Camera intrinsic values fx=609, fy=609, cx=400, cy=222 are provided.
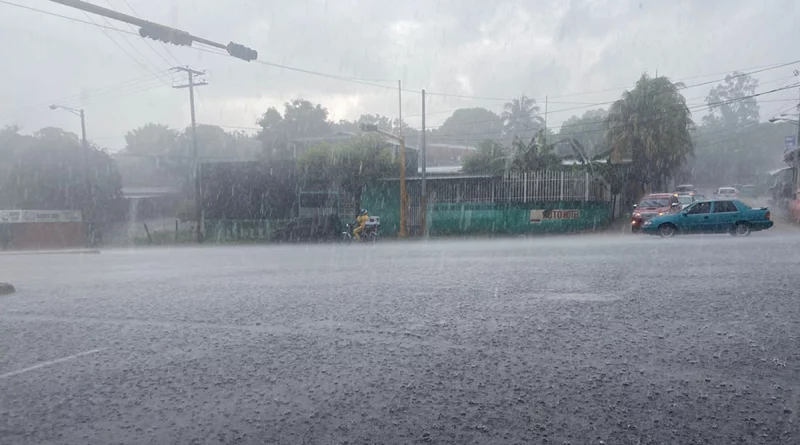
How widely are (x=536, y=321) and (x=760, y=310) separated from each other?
2.78 metres

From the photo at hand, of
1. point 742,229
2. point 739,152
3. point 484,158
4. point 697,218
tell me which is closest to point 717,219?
point 697,218

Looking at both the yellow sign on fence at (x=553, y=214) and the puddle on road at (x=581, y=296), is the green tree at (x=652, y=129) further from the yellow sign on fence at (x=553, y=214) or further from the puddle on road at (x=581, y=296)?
the puddle on road at (x=581, y=296)

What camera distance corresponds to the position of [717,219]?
21266 mm

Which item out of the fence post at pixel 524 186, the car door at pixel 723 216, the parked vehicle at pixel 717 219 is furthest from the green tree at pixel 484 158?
the car door at pixel 723 216

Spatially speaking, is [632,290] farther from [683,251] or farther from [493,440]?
[683,251]

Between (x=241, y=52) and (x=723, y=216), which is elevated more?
(x=241, y=52)

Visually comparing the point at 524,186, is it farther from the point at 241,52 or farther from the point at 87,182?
the point at 87,182

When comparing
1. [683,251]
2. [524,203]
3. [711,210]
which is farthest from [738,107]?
[683,251]

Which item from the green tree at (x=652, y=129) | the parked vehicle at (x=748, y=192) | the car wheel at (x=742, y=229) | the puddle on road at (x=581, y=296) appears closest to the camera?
the puddle on road at (x=581, y=296)

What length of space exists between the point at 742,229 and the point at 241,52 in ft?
59.3

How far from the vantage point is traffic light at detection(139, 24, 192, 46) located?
11203mm

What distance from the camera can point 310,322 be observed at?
7371mm

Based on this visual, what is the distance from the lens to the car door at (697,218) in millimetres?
21469

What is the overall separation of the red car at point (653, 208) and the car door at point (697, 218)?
296 centimetres
